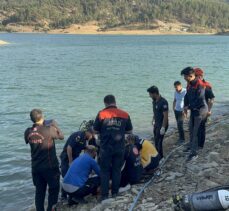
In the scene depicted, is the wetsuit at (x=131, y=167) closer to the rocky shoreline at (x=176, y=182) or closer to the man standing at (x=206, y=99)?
the rocky shoreline at (x=176, y=182)

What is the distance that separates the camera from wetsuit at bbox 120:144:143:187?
28.8ft

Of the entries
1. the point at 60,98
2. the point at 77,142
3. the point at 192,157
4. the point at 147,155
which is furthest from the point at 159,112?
the point at 60,98

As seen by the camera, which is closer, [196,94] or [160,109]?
[196,94]

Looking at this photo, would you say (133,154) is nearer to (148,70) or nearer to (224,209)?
(224,209)

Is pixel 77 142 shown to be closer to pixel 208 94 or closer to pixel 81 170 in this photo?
pixel 81 170

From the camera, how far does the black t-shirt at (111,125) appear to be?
8.03 meters

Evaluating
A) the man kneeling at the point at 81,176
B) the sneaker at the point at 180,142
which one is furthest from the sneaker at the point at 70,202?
the sneaker at the point at 180,142

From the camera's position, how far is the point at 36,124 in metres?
7.61

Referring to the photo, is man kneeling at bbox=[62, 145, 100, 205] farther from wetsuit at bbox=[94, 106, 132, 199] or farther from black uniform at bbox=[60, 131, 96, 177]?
black uniform at bbox=[60, 131, 96, 177]

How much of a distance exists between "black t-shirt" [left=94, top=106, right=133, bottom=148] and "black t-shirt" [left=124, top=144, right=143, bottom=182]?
0.67 m

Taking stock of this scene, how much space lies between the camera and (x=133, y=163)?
880 centimetres

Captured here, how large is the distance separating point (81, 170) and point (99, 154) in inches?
19.2

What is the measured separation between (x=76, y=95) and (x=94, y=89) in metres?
3.18

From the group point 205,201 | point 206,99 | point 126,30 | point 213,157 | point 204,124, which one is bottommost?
point 126,30
